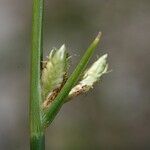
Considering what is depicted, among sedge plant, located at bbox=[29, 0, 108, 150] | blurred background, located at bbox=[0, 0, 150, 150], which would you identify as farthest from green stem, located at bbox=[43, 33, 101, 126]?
blurred background, located at bbox=[0, 0, 150, 150]

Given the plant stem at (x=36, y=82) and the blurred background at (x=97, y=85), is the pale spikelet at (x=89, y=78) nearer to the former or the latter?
the plant stem at (x=36, y=82)

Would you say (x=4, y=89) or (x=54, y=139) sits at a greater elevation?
(x=4, y=89)

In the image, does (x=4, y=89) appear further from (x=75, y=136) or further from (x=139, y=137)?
(x=139, y=137)

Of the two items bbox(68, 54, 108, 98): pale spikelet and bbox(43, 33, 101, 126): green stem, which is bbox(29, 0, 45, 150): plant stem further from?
bbox(68, 54, 108, 98): pale spikelet

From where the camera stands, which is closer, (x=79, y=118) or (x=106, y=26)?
(x=79, y=118)

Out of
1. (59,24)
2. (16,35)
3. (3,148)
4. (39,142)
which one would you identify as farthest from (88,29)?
(39,142)

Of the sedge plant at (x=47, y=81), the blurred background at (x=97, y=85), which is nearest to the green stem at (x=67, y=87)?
the sedge plant at (x=47, y=81)
